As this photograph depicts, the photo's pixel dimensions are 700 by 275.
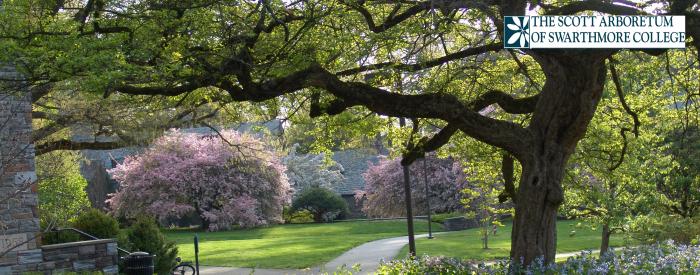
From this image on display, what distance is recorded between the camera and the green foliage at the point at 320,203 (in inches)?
1564

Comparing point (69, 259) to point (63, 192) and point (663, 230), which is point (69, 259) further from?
point (63, 192)

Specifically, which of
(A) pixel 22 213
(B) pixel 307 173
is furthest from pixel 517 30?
(B) pixel 307 173

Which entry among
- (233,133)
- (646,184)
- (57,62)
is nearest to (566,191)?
(646,184)

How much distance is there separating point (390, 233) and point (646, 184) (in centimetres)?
1436

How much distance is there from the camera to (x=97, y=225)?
1681 cm

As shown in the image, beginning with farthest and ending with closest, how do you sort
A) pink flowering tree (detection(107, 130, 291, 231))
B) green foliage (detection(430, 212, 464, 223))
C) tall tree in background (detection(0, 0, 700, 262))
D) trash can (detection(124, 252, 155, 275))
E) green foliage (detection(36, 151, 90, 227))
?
green foliage (detection(430, 212, 464, 223)) < pink flowering tree (detection(107, 130, 291, 231)) < green foliage (detection(36, 151, 90, 227)) < trash can (detection(124, 252, 155, 275)) < tall tree in background (detection(0, 0, 700, 262))

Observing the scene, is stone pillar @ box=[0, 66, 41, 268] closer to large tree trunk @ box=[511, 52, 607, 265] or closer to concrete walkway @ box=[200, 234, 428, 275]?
concrete walkway @ box=[200, 234, 428, 275]

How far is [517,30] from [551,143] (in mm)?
1340

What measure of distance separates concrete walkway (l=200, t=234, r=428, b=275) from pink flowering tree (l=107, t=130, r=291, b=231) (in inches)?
412

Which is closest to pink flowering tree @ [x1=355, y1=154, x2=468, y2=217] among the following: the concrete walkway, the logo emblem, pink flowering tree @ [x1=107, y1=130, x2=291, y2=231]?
pink flowering tree @ [x1=107, y1=130, x2=291, y2=231]

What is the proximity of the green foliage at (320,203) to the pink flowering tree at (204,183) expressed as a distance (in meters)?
3.31

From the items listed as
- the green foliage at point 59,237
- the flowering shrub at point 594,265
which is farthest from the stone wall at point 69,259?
the flowering shrub at point 594,265

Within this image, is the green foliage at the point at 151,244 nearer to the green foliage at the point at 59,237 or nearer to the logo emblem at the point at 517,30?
the green foliage at the point at 59,237

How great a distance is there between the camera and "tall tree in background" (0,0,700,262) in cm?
877
